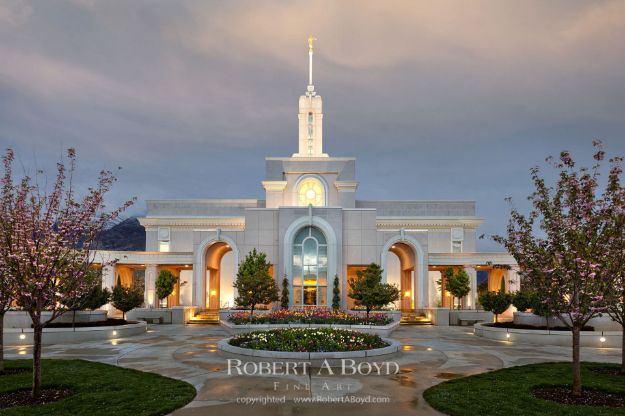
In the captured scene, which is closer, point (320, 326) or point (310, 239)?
point (320, 326)

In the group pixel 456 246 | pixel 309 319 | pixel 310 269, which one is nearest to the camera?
pixel 309 319

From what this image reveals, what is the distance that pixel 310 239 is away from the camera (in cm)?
4488

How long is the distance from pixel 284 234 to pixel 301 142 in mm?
18620

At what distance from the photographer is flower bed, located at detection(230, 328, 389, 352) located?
19.2m

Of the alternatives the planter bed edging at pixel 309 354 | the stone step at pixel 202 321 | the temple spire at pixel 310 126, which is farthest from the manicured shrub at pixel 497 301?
the temple spire at pixel 310 126

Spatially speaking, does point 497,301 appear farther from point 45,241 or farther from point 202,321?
point 45,241

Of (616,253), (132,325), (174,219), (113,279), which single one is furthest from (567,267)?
(174,219)

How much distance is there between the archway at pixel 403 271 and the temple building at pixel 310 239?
4.7 inches

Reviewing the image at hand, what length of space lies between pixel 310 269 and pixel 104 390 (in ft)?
102

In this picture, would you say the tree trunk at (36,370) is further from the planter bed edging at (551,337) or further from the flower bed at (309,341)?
the planter bed edging at (551,337)

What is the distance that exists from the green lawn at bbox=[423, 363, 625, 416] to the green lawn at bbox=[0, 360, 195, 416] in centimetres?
655

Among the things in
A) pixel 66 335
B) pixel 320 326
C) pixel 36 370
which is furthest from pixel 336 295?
pixel 36 370

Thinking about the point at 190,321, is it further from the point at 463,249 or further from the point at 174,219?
the point at 463,249

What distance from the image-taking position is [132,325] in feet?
96.9
